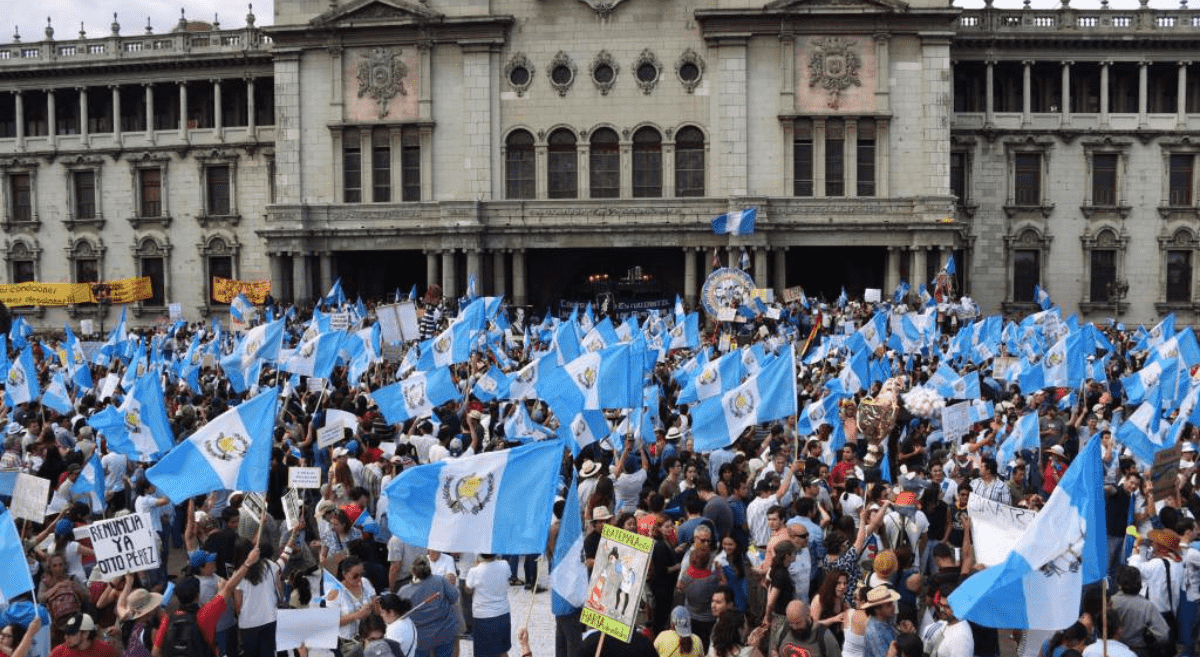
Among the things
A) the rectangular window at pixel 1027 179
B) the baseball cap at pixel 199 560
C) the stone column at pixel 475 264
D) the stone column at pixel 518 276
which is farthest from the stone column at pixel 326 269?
the baseball cap at pixel 199 560

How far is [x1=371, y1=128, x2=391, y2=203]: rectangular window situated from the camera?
5275 centimetres

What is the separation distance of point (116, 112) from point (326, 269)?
15.0 metres

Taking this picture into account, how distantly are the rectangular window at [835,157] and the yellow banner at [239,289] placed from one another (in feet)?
80.8

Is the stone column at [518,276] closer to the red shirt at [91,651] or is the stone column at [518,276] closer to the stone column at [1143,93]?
the stone column at [1143,93]

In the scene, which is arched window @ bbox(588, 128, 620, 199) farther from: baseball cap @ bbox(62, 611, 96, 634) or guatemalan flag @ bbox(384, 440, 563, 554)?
baseball cap @ bbox(62, 611, 96, 634)

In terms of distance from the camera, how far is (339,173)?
5278 cm

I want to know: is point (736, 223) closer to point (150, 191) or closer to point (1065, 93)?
point (1065, 93)

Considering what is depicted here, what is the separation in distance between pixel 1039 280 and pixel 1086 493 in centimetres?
4973

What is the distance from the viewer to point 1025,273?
56.1m

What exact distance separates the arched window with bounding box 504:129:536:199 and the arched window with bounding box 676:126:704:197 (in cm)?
608

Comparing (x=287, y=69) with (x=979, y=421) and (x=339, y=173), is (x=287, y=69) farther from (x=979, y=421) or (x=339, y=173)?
(x=979, y=421)

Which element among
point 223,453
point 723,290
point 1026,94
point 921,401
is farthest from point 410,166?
point 223,453

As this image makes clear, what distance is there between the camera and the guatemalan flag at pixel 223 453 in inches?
494

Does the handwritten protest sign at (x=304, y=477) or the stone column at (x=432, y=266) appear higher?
the stone column at (x=432, y=266)
